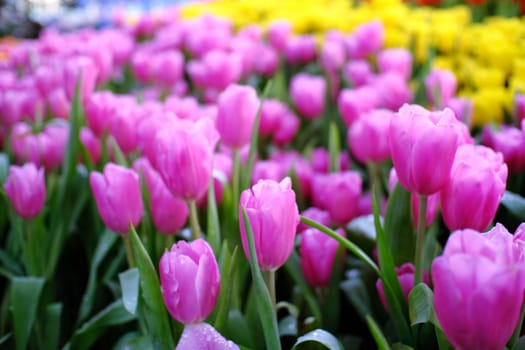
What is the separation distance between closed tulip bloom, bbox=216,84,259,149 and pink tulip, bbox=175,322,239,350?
447mm

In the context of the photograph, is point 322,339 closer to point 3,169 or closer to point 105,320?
point 105,320

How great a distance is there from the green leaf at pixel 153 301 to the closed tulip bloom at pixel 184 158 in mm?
110

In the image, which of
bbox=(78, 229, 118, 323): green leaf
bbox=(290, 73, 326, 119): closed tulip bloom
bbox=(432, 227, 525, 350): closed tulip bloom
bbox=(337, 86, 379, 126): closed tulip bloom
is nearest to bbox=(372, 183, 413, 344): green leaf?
bbox=(432, 227, 525, 350): closed tulip bloom

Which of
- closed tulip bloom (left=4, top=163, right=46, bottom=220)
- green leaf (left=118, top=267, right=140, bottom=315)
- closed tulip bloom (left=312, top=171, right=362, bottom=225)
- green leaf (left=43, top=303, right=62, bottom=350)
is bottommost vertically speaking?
green leaf (left=43, top=303, right=62, bottom=350)

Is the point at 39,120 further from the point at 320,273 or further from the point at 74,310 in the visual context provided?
the point at 320,273

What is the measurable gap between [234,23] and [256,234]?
261cm

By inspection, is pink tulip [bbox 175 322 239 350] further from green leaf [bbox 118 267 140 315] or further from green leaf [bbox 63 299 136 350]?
green leaf [bbox 63 299 136 350]

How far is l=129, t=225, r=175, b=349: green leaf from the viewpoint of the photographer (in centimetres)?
73

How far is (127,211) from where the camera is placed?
2.91ft

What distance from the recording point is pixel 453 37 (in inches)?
82.9

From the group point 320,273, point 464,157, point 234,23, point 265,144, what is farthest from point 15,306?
point 234,23

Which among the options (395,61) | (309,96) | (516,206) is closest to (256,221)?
(516,206)

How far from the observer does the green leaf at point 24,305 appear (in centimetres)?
96

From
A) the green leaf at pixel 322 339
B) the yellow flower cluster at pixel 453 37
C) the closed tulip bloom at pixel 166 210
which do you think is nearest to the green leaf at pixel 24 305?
the closed tulip bloom at pixel 166 210
